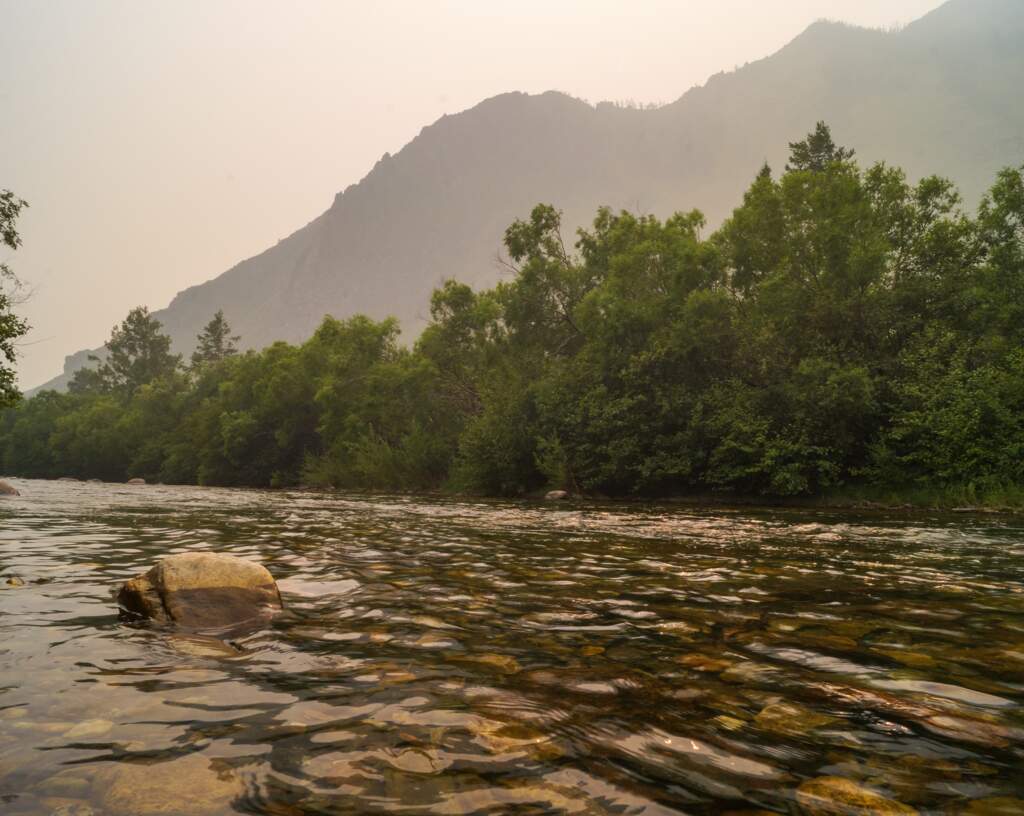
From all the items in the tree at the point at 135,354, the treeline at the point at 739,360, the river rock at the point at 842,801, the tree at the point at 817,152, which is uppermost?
the tree at the point at 817,152

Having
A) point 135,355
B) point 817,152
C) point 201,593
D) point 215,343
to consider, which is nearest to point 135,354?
point 135,355

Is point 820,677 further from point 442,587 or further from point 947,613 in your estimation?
point 442,587

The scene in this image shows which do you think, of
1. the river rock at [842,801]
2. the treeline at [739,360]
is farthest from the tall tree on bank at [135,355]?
the river rock at [842,801]

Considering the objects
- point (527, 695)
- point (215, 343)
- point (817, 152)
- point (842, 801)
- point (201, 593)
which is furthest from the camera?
point (215, 343)

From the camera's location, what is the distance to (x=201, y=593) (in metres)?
5.54

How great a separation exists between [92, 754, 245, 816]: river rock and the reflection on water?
0.4 inches

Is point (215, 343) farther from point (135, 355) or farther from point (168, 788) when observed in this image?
point (168, 788)

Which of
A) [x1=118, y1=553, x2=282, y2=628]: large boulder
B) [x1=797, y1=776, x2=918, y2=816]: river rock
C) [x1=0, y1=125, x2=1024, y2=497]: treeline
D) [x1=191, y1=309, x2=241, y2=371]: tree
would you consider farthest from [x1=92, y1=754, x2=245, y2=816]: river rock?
[x1=191, y1=309, x2=241, y2=371]: tree

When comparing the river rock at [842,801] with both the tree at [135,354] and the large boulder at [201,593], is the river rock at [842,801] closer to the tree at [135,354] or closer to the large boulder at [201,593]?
the large boulder at [201,593]

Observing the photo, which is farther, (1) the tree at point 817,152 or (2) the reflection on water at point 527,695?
(1) the tree at point 817,152

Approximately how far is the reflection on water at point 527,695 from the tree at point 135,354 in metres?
114

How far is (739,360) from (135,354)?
110 metres

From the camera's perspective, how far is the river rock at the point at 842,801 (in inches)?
92.4

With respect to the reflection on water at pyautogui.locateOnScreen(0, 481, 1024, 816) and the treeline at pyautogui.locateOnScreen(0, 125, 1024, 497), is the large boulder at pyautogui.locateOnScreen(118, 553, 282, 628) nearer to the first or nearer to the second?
the reflection on water at pyautogui.locateOnScreen(0, 481, 1024, 816)
